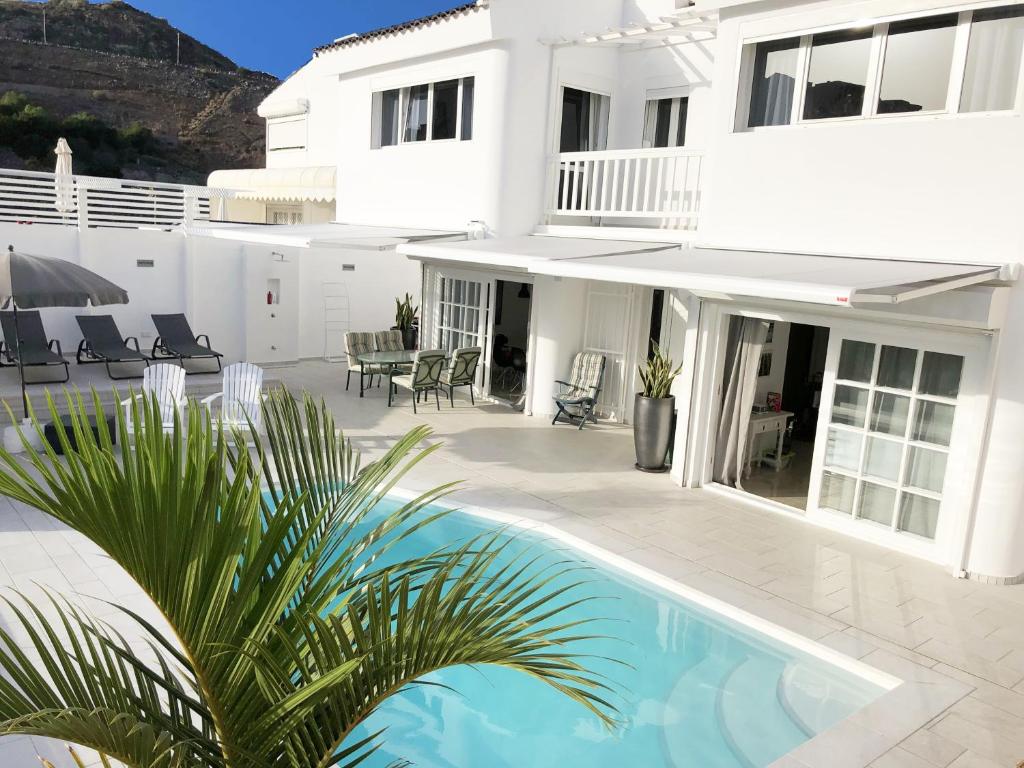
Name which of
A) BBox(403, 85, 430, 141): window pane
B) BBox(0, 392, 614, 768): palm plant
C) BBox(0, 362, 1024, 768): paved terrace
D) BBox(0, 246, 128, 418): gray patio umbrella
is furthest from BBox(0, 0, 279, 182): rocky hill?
Answer: BBox(0, 392, 614, 768): palm plant

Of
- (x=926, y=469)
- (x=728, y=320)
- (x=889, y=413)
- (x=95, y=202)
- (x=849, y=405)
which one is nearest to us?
(x=926, y=469)

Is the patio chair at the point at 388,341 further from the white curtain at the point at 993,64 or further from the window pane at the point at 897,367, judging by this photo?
the white curtain at the point at 993,64

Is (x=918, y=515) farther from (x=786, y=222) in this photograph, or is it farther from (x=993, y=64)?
(x=993, y=64)

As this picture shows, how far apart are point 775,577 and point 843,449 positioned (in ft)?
9.17

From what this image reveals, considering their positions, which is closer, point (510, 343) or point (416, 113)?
point (416, 113)

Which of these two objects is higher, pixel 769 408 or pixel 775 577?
pixel 769 408

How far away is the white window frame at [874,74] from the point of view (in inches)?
438

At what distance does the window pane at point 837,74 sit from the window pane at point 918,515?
581 cm

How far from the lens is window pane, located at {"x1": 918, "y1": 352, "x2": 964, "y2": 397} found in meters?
11.5

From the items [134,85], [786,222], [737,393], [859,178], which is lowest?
[737,393]

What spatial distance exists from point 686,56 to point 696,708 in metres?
15.2

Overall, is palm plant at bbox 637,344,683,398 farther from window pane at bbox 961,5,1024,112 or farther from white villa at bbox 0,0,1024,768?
window pane at bbox 961,5,1024,112

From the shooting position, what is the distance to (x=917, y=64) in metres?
11.8

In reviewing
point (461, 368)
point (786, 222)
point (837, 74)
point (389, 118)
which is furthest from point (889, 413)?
point (389, 118)
